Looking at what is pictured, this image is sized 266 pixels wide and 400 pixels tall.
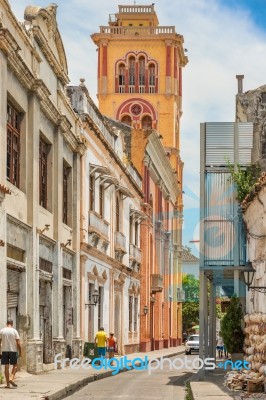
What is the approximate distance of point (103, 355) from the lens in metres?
32.5

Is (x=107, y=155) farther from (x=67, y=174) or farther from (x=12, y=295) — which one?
(x=12, y=295)

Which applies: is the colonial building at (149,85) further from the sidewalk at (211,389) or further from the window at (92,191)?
the sidewalk at (211,389)

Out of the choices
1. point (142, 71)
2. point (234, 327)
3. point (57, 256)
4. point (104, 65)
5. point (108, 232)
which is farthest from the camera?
point (142, 71)

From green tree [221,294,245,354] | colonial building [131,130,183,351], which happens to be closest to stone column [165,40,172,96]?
colonial building [131,130,183,351]

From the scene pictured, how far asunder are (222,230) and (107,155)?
16251mm

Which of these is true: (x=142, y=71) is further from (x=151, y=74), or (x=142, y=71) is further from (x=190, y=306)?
(x=190, y=306)

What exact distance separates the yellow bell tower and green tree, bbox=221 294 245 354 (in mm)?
52381

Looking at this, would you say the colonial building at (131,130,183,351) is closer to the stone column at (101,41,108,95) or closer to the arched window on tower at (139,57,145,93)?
the arched window on tower at (139,57,145,93)

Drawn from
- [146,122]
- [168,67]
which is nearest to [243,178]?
[146,122]

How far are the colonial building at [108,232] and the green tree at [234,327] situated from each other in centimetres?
1013

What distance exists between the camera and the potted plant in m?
22.7

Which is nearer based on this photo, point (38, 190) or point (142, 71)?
point (38, 190)

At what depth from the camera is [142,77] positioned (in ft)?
252

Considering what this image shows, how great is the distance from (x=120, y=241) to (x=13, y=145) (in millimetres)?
18716
